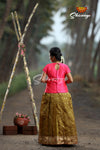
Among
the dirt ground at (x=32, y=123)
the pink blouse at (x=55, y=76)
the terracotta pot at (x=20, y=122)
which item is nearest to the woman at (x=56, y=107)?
the pink blouse at (x=55, y=76)

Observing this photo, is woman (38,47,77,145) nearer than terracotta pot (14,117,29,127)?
Yes

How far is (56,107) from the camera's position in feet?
24.5

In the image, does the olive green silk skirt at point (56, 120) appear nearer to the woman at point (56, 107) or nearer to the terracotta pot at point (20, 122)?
the woman at point (56, 107)

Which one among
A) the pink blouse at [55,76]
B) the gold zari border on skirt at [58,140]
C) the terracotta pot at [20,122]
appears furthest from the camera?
the terracotta pot at [20,122]

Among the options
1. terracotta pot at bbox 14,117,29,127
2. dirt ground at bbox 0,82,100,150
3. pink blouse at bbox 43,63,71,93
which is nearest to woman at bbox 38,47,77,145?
pink blouse at bbox 43,63,71,93

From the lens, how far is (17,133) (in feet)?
30.4

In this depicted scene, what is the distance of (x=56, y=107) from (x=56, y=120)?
24 centimetres

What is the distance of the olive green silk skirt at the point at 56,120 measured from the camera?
7.39 m

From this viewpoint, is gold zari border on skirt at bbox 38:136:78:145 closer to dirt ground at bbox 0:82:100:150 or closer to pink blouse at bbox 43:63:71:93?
dirt ground at bbox 0:82:100:150

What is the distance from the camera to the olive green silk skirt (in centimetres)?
739

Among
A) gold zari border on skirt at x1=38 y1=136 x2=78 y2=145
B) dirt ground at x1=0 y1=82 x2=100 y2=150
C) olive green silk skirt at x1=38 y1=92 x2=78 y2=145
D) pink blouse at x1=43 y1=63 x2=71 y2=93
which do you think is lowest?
dirt ground at x1=0 y1=82 x2=100 y2=150

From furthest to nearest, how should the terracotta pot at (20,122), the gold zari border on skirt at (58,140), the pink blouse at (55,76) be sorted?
1. the terracotta pot at (20,122)
2. the pink blouse at (55,76)
3. the gold zari border on skirt at (58,140)

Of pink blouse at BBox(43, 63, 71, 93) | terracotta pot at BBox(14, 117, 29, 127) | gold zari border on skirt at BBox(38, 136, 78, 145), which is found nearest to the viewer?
gold zari border on skirt at BBox(38, 136, 78, 145)

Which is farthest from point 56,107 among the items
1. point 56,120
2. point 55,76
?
point 55,76
